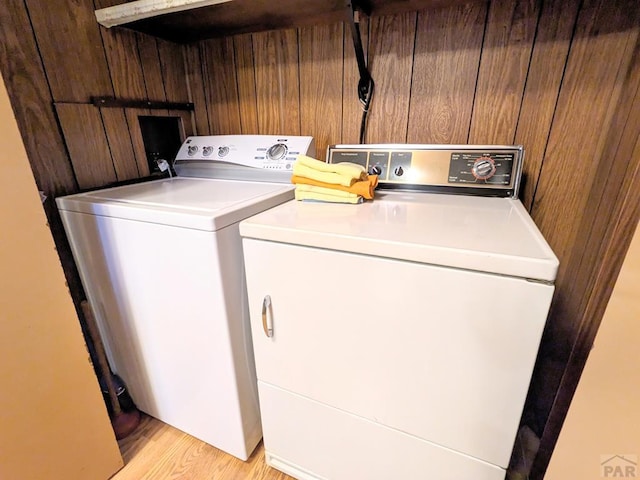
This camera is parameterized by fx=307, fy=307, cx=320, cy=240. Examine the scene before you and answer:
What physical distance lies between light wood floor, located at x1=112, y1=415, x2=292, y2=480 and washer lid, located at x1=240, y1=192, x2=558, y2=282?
899mm

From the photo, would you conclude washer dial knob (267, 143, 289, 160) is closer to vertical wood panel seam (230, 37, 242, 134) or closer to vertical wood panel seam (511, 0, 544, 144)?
vertical wood panel seam (230, 37, 242, 134)

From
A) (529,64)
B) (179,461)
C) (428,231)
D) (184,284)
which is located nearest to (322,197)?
(428,231)

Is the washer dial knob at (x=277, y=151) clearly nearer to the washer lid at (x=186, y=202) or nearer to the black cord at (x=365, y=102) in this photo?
the washer lid at (x=186, y=202)

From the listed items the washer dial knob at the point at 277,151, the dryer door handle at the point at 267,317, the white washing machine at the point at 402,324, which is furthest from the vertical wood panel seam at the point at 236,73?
the dryer door handle at the point at 267,317

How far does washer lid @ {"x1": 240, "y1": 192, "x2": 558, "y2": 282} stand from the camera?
22.7 inches

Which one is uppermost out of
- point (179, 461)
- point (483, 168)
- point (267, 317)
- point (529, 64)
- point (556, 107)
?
point (529, 64)

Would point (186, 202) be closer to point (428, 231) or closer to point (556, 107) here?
point (428, 231)

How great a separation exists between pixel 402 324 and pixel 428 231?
0.72 feet

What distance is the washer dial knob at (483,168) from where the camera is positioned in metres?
1.00

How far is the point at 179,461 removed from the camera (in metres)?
1.14

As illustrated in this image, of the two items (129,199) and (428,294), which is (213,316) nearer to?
(129,199)

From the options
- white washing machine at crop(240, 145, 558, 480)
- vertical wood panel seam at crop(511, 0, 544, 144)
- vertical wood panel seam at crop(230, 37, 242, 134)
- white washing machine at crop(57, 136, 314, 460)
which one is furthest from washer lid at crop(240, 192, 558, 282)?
vertical wood panel seam at crop(230, 37, 242, 134)

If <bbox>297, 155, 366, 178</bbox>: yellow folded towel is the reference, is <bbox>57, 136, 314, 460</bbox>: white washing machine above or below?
below

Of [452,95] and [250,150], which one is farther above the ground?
[452,95]
